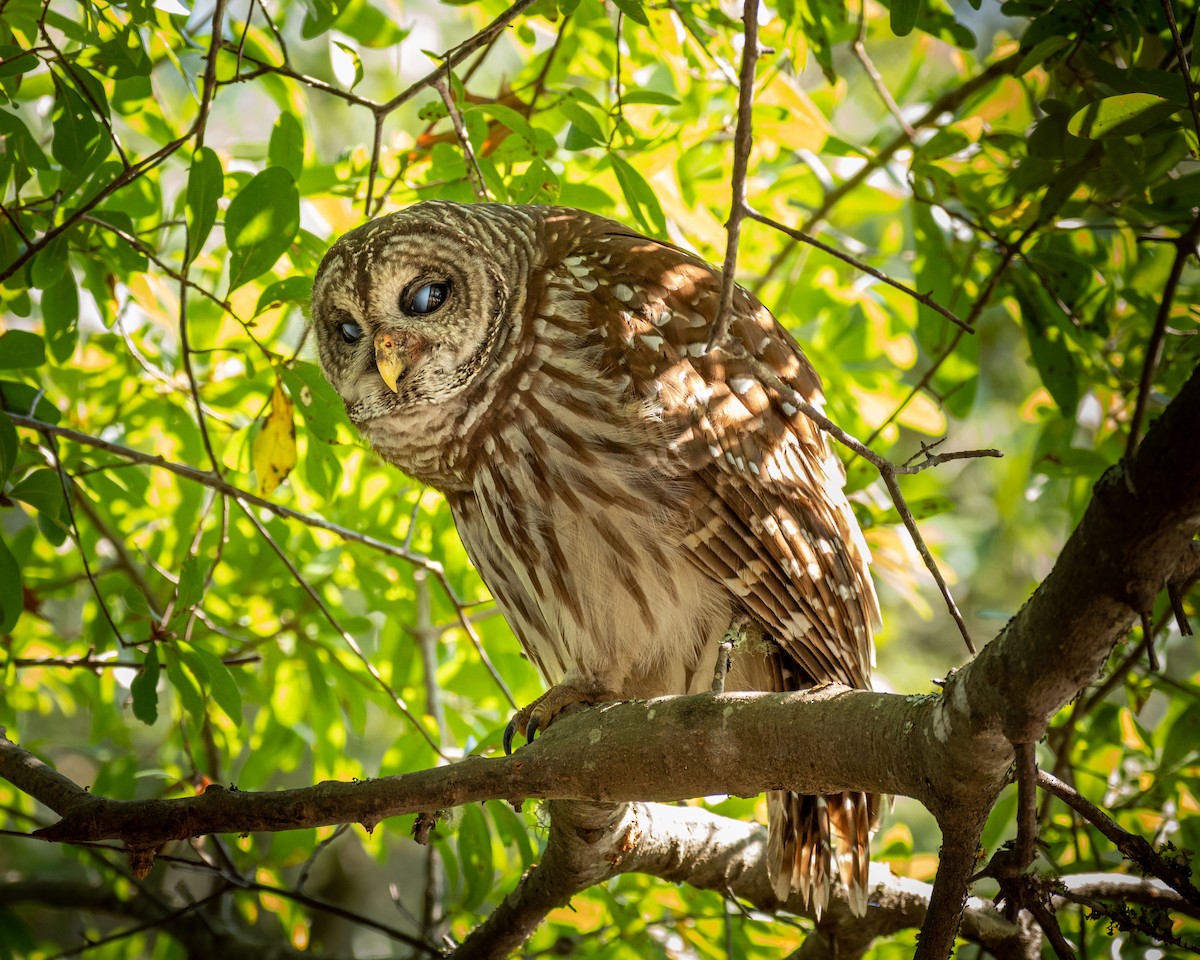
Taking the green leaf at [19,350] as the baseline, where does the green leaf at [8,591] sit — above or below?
below

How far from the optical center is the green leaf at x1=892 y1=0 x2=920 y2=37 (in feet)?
6.90

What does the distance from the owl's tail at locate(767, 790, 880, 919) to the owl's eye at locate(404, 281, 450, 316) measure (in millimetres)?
1438

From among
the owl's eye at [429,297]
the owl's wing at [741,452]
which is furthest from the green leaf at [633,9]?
the owl's eye at [429,297]

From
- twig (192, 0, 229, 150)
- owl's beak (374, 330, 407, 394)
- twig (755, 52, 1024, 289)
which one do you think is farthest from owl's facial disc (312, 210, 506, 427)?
twig (755, 52, 1024, 289)

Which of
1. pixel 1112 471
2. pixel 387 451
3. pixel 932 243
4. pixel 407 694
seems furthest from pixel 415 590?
pixel 1112 471

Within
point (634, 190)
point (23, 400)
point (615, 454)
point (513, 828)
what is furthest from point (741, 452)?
point (23, 400)

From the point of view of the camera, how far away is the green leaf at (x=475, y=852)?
2.64 meters

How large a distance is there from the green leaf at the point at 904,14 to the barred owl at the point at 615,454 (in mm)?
699

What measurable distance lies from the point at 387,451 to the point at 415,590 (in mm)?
742

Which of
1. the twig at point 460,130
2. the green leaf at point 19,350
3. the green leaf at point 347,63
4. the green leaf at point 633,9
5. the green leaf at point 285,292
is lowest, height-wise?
the green leaf at point 19,350

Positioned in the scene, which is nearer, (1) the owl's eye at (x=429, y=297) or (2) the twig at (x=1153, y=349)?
(2) the twig at (x=1153, y=349)

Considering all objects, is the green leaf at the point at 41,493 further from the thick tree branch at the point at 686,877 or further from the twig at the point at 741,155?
the twig at the point at 741,155

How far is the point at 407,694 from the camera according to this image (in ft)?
12.0

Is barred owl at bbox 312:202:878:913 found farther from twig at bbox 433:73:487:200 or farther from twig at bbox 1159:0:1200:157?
twig at bbox 1159:0:1200:157
